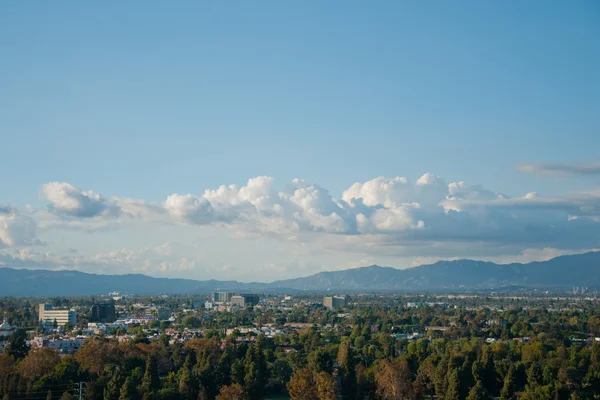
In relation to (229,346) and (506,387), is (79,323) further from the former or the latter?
(506,387)

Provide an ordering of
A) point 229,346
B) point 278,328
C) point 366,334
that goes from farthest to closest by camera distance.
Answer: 1. point 278,328
2. point 366,334
3. point 229,346

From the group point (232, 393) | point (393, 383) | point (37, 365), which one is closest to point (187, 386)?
point (232, 393)

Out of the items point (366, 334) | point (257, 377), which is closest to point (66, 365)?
point (257, 377)

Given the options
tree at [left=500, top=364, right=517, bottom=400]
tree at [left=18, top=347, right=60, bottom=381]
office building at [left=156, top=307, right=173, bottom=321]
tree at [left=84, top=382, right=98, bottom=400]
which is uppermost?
office building at [left=156, top=307, right=173, bottom=321]

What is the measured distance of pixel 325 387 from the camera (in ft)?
148

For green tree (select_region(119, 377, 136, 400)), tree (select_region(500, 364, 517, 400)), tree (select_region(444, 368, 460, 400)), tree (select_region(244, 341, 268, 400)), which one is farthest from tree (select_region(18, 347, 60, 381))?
tree (select_region(500, 364, 517, 400))

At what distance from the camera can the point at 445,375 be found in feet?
169

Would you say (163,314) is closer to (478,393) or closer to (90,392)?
(90,392)

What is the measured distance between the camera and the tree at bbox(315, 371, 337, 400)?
44438mm

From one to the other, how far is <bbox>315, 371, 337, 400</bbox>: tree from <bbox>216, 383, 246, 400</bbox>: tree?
422 centimetres

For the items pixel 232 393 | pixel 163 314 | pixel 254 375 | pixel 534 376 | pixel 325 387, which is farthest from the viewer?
pixel 163 314

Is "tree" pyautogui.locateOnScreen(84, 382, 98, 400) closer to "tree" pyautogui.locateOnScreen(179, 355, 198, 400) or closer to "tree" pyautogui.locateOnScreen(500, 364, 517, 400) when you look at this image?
"tree" pyautogui.locateOnScreen(179, 355, 198, 400)

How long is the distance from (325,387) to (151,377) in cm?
1158

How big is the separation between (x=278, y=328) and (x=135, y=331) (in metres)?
20.3
